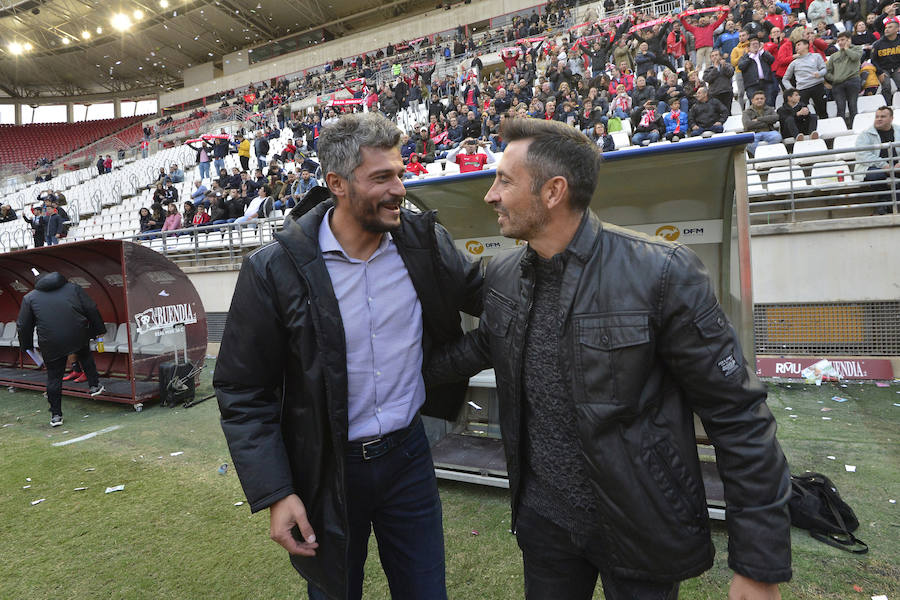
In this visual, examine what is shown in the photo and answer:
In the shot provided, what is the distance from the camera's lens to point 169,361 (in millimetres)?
7922

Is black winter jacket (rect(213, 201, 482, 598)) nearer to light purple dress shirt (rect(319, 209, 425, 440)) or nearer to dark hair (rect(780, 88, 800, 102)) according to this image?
light purple dress shirt (rect(319, 209, 425, 440))

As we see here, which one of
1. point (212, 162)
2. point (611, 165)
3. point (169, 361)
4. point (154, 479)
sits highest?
point (212, 162)

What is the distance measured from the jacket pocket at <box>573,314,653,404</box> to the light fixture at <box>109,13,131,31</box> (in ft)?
155

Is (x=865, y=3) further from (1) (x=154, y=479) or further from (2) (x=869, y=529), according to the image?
(1) (x=154, y=479)

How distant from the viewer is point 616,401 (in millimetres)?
1410

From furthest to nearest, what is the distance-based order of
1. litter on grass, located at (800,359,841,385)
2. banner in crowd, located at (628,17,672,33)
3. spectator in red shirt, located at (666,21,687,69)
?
banner in crowd, located at (628,17,672,33) < spectator in red shirt, located at (666,21,687,69) < litter on grass, located at (800,359,841,385)

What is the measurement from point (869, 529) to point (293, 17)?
4761cm

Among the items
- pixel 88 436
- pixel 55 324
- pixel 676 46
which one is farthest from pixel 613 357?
pixel 676 46

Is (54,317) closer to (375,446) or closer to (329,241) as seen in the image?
(329,241)

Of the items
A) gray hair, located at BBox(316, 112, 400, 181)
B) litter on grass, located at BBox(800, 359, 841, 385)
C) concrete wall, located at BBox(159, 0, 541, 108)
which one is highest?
concrete wall, located at BBox(159, 0, 541, 108)

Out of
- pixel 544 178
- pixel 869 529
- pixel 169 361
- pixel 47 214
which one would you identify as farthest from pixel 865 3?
pixel 47 214

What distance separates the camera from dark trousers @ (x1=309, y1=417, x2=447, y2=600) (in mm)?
1920

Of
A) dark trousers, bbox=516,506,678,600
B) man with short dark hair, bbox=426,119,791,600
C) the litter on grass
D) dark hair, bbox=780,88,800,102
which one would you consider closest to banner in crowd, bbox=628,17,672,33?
dark hair, bbox=780,88,800,102

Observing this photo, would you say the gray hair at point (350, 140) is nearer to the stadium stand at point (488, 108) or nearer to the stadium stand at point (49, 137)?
the stadium stand at point (488, 108)
